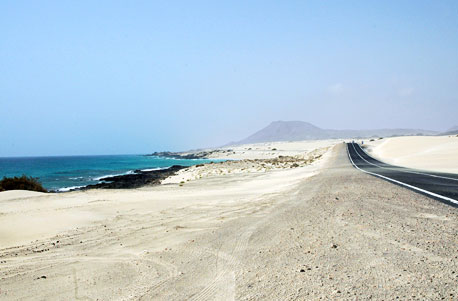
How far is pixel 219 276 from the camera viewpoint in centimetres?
477

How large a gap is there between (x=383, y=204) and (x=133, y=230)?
6742mm

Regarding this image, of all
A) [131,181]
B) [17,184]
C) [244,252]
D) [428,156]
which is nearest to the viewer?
[244,252]

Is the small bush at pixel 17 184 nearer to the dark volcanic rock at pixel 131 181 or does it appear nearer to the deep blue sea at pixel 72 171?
the dark volcanic rock at pixel 131 181

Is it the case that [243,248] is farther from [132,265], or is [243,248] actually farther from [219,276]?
[132,265]

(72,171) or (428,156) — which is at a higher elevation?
(72,171)

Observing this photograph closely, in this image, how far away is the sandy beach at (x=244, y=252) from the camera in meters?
4.12

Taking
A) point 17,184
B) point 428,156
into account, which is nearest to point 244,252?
point 17,184

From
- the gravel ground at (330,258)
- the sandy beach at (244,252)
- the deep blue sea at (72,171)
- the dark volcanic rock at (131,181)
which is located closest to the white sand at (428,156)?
the sandy beach at (244,252)

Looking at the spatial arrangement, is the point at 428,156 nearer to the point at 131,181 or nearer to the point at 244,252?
the point at 131,181

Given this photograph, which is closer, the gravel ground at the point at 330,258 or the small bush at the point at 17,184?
the gravel ground at the point at 330,258

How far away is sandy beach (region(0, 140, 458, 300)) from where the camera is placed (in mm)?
4121

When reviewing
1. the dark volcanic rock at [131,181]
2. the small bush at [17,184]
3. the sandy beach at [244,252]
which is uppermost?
the small bush at [17,184]

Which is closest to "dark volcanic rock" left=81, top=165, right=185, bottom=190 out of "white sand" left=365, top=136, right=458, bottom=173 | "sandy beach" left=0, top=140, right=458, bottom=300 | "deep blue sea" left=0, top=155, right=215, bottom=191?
"deep blue sea" left=0, top=155, right=215, bottom=191

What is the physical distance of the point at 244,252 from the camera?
19.0ft
